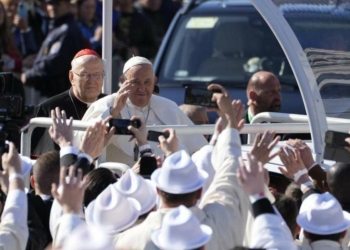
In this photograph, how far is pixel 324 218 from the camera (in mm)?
5320

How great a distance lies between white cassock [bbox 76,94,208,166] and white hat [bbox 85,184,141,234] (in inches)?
79.9

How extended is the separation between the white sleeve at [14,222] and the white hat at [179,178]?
567mm

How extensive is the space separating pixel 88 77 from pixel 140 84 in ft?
1.72

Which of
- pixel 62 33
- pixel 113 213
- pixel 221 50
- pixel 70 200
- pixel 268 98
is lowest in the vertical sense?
pixel 62 33

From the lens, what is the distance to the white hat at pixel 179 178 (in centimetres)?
522

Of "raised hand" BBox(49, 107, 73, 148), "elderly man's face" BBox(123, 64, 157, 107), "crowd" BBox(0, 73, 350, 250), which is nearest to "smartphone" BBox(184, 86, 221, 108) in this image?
"elderly man's face" BBox(123, 64, 157, 107)

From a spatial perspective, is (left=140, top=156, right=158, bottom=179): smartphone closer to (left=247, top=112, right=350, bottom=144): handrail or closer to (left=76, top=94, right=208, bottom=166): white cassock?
(left=76, top=94, right=208, bottom=166): white cassock

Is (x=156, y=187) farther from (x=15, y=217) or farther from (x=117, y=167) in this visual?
(x=117, y=167)

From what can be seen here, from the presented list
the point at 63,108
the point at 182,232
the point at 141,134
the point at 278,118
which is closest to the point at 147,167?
the point at 141,134

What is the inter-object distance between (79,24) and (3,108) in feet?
29.8

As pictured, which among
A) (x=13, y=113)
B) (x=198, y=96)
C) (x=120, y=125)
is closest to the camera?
(x=13, y=113)

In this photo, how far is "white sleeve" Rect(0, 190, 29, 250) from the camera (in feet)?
17.3

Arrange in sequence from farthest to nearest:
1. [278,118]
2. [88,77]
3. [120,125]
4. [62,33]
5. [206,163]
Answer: [62,33]
[88,77]
[278,118]
[120,125]
[206,163]

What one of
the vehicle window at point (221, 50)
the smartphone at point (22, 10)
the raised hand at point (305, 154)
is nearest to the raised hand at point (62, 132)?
the raised hand at point (305, 154)
